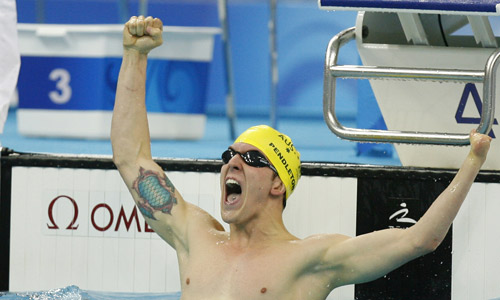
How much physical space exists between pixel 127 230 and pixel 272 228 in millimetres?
1040

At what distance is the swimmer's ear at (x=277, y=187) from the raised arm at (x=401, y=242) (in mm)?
253

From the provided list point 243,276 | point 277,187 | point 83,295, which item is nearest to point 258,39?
point 83,295

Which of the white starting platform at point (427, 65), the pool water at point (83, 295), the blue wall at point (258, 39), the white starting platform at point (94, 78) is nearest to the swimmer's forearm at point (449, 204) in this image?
the white starting platform at point (427, 65)

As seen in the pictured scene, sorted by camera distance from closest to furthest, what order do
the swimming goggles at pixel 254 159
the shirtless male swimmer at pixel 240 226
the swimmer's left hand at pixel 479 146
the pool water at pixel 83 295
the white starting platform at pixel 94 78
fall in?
the swimmer's left hand at pixel 479 146
the shirtless male swimmer at pixel 240 226
the swimming goggles at pixel 254 159
the pool water at pixel 83 295
the white starting platform at pixel 94 78

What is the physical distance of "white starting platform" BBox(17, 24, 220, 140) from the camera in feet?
21.3

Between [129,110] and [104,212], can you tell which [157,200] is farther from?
[104,212]

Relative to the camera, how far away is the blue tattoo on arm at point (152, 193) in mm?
3068

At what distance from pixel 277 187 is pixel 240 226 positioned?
0.19 metres

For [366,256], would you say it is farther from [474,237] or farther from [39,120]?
[39,120]

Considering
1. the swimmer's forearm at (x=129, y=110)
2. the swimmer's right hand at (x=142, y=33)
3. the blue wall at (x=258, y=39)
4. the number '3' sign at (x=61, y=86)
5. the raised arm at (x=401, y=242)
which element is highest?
the blue wall at (x=258, y=39)

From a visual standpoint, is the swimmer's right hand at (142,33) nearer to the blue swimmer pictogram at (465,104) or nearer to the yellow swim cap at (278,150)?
the yellow swim cap at (278,150)

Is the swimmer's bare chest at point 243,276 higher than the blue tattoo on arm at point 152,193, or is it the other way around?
the blue tattoo on arm at point 152,193

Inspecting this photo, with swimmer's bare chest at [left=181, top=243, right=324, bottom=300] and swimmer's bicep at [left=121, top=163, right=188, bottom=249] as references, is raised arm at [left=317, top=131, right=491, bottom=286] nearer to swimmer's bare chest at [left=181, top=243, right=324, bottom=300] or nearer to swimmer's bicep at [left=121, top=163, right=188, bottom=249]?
swimmer's bare chest at [left=181, top=243, right=324, bottom=300]

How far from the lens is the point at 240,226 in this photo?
9.80ft
